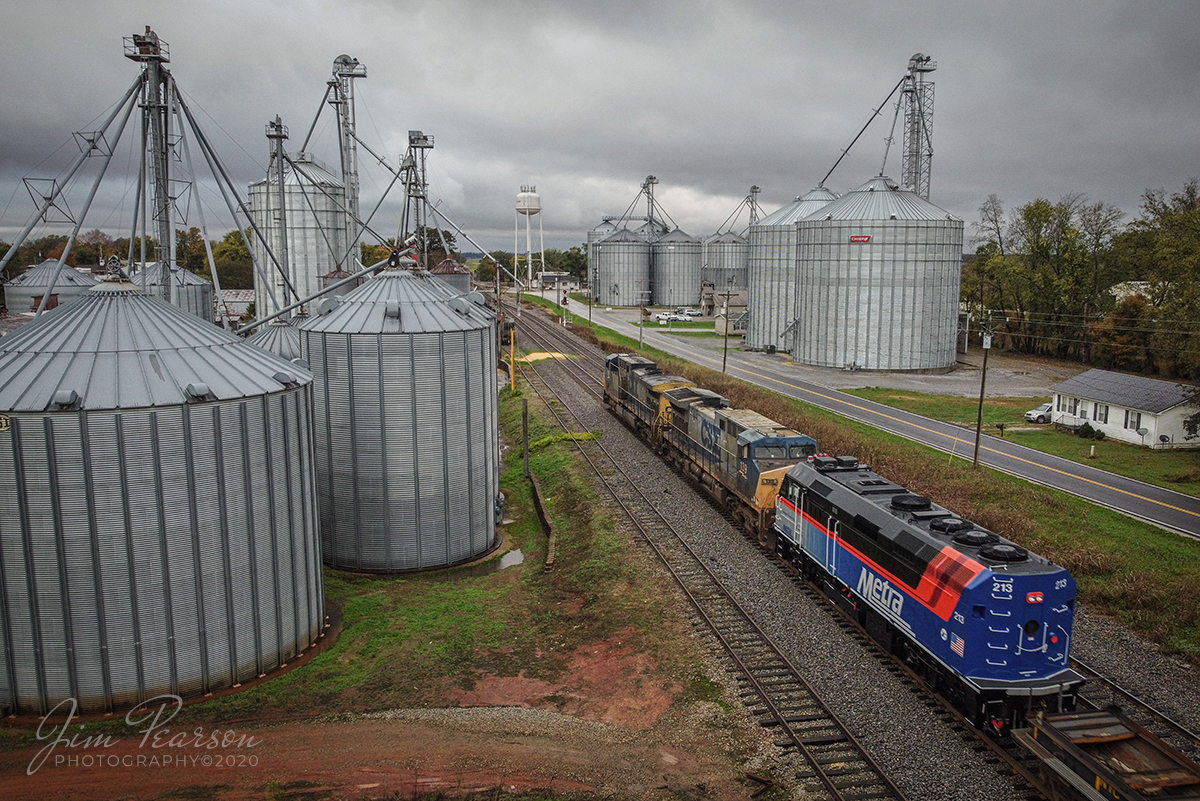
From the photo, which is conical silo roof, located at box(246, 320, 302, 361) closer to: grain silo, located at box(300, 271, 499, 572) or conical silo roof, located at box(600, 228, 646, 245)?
grain silo, located at box(300, 271, 499, 572)

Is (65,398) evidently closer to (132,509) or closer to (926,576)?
(132,509)

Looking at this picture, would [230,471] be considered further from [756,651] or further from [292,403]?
[756,651]

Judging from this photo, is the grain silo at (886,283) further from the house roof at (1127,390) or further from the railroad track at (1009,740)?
the railroad track at (1009,740)

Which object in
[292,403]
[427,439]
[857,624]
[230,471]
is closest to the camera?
[230,471]

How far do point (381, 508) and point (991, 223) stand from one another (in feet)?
308

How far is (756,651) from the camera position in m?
21.2

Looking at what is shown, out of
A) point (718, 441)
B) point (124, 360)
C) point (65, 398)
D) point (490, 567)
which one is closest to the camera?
point (65, 398)

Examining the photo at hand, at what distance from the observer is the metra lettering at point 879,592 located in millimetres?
19797

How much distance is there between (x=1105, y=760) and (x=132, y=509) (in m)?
20.9

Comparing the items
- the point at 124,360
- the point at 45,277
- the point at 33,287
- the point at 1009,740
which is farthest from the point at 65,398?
the point at 45,277

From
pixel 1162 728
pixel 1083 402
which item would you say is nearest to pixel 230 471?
pixel 1162 728
